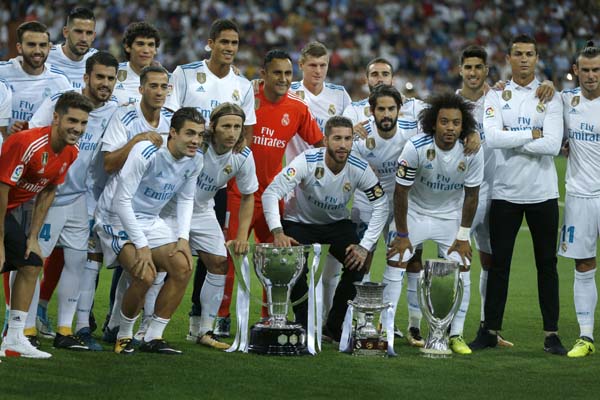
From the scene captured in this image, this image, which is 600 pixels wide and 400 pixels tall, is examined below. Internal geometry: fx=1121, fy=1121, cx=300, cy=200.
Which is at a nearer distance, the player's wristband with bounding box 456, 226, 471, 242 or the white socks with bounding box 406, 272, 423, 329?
the player's wristband with bounding box 456, 226, 471, 242

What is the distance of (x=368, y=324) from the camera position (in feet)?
26.3

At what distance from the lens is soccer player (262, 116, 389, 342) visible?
27.3ft

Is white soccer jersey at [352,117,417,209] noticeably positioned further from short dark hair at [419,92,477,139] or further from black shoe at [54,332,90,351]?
black shoe at [54,332,90,351]

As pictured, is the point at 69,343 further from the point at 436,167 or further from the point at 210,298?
the point at 436,167

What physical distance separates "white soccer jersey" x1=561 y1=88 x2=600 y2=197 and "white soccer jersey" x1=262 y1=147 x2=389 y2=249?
143cm

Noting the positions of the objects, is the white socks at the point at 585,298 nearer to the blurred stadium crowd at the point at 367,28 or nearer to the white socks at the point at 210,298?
the white socks at the point at 210,298

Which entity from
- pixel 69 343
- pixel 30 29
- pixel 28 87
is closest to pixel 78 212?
pixel 69 343

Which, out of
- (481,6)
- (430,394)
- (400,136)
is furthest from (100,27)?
(430,394)

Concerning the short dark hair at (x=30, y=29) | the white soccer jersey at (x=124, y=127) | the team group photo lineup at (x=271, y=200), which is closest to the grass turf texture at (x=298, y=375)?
the team group photo lineup at (x=271, y=200)

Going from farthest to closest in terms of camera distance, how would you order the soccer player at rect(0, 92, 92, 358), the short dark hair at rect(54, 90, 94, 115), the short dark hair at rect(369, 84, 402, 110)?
1. the short dark hair at rect(369, 84, 402, 110)
2. the short dark hair at rect(54, 90, 94, 115)
3. the soccer player at rect(0, 92, 92, 358)

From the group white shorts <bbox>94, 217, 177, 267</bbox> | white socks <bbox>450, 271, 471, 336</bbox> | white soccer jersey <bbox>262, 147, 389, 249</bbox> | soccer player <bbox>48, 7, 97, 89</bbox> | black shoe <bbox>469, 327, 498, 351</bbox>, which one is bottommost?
black shoe <bbox>469, 327, 498, 351</bbox>

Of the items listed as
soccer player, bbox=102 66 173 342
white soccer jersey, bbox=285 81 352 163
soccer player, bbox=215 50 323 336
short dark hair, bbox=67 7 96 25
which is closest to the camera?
soccer player, bbox=102 66 173 342

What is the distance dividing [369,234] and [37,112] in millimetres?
2588

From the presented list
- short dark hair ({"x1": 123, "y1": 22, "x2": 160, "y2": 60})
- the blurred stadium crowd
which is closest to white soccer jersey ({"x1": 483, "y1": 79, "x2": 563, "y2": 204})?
short dark hair ({"x1": 123, "y1": 22, "x2": 160, "y2": 60})
